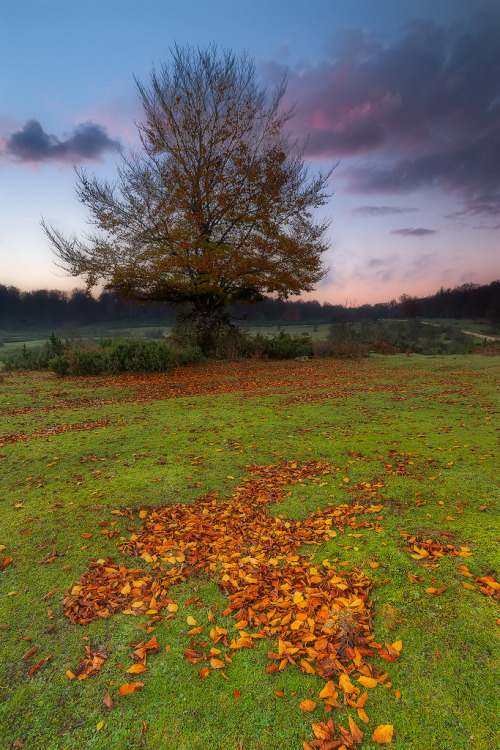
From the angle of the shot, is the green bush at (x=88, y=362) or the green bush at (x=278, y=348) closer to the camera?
the green bush at (x=88, y=362)

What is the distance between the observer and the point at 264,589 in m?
2.76

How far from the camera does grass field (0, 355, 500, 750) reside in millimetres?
1849

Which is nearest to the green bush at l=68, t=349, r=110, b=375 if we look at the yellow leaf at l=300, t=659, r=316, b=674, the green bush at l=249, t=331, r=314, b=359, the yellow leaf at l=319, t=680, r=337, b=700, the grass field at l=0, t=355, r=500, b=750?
the green bush at l=249, t=331, r=314, b=359

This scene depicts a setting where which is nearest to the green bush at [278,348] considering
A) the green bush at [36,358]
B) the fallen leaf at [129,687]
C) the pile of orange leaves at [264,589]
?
the green bush at [36,358]

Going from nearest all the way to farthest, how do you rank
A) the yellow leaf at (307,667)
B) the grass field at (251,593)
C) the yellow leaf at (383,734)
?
the yellow leaf at (383,734), the grass field at (251,593), the yellow leaf at (307,667)

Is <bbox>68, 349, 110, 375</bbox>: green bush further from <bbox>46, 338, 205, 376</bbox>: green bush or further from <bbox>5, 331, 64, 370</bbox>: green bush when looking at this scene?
<bbox>5, 331, 64, 370</bbox>: green bush

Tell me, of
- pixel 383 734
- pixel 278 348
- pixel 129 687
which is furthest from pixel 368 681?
pixel 278 348

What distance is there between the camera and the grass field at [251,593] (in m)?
1.85

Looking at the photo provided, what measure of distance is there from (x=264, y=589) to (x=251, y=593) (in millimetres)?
108

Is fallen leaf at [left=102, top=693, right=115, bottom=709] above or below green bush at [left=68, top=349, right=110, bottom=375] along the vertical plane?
below

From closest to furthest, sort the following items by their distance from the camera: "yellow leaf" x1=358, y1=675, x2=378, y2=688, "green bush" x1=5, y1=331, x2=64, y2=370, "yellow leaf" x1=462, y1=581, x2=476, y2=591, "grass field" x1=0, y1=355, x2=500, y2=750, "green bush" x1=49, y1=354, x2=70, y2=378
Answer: "grass field" x1=0, y1=355, x2=500, y2=750 < "yellow leaf" x1=358, y1=675, x2=378, y2=688 < "yellow leaf" x1=462, y1=581, x2=476, y2=591 < "green bush" x1=49, y1=354, x2=70, y2=378 < "green bush" x1=5, y1=331, x2=64, y2=370

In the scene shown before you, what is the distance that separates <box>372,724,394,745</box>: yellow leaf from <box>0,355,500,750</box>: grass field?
0.05ft

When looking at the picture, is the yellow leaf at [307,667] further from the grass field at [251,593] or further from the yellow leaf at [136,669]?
the yellow leaf at [136,669]

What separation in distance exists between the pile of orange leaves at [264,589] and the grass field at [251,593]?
1cm
